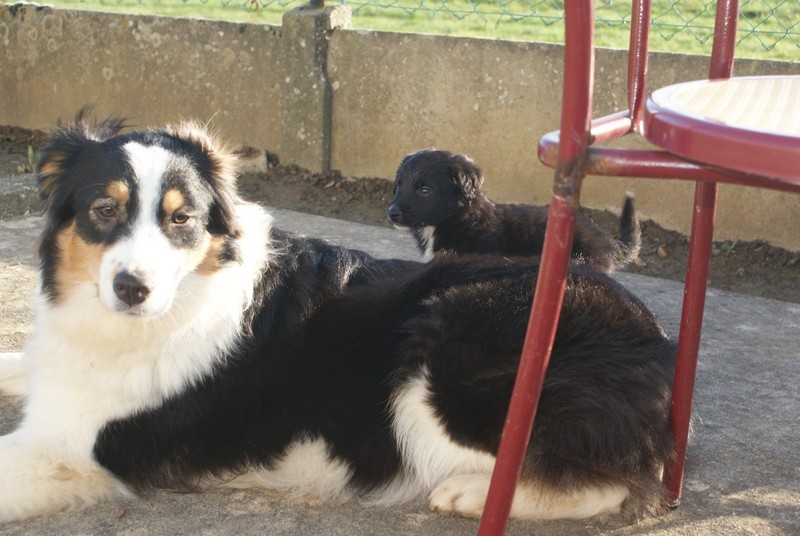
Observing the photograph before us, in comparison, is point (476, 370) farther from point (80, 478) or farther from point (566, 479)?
point (80, 478)

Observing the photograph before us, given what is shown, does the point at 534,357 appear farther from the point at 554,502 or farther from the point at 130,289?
the point at 130,289

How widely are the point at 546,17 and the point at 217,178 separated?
3.40 m

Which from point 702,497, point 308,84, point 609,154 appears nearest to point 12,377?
point 702,497

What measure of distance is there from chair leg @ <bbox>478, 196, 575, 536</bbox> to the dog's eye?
129 cm

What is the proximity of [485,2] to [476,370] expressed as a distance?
15.4 feet

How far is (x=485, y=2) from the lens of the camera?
6.76 meters

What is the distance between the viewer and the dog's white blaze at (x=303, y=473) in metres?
2.73

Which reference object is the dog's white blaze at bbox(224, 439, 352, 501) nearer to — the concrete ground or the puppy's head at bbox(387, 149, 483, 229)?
the concrete ground

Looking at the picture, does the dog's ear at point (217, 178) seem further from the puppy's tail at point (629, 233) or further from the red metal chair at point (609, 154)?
the puppy's tail at point (629, 233)

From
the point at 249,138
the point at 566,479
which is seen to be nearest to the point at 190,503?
the point at 566,479

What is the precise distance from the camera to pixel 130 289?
2.41 meters

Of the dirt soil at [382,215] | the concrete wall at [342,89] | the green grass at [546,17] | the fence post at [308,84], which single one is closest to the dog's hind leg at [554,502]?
the dirt soil at [382,215]

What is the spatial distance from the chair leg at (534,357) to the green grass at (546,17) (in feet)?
13.2

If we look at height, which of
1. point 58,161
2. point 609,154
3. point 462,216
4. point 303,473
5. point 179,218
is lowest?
point 303,473
